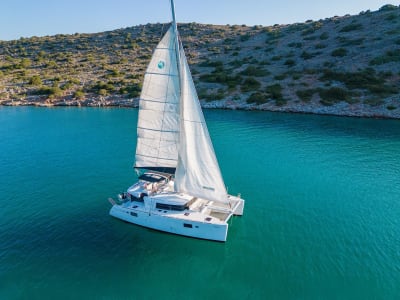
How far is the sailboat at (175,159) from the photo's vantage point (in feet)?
65.8

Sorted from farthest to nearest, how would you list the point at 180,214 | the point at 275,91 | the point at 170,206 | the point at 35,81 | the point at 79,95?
the point at 35,81
the point at 79,95
the point at 275,91
the point at 170,206
the point at 180,214

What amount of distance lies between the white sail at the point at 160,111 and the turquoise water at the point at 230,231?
589 cm

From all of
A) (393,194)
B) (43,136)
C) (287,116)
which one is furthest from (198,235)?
(287,116)

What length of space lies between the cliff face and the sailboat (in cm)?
4621

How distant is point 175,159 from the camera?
23.0m

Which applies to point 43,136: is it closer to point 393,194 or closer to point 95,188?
point 95,188

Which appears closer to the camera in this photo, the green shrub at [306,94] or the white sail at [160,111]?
the white sail at [160,111]

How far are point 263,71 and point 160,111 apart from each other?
221 ft

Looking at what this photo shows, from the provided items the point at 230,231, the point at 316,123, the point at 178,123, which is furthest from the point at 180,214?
the point at 316,123

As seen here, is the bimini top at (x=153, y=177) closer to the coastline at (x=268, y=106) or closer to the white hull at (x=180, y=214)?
→ the white hull at (x=180, y=214)

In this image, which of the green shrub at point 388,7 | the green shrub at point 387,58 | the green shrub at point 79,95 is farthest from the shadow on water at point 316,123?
the green shrub at point 388,7

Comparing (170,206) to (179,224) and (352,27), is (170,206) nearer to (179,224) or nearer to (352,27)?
(179,224)

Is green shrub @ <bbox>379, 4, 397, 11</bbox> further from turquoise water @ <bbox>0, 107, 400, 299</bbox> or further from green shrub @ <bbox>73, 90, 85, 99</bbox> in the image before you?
green shrub @ <bbox>73, 90, 85, 99</bbox>

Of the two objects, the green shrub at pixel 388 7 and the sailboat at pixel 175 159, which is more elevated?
the green shrub at pixel 388 7
